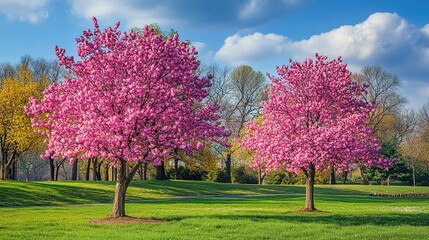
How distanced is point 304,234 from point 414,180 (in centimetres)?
6551

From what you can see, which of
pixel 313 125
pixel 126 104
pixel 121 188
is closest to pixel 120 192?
pixel 121 188

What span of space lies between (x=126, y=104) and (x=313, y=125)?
10259 millimetres

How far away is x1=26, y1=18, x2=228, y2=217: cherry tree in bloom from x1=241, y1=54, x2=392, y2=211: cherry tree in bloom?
5.20 metres

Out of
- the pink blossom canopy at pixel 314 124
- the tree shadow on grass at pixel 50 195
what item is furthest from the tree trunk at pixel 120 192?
the tree shadow on grass at pixel 50 195

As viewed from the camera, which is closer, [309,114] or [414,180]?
[309,114]

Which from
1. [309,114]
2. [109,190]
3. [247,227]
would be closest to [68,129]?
[247,227]

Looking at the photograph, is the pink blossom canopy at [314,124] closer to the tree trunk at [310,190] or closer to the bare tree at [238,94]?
the tree trunk at [310,190]

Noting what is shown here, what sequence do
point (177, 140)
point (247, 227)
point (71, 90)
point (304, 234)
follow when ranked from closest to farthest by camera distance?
point (304, 234) < point (247, 227) < point (177, 140) < point (71, 90)

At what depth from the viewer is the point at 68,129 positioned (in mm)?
19781

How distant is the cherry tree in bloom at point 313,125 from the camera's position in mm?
24359

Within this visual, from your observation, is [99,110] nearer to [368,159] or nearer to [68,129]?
[68,129]

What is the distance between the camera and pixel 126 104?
65.7 feet

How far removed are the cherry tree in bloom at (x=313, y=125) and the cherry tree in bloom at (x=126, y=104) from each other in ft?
17.1

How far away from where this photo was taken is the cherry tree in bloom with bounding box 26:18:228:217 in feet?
63.8
